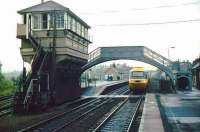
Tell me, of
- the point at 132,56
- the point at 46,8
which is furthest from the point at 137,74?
the point at 46,8

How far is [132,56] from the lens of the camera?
1443 inches

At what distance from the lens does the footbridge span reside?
36469 mm

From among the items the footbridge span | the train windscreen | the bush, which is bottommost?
the bush

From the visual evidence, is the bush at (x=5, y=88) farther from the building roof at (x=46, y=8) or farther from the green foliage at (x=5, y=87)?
the building roof at (x=46, y=8)

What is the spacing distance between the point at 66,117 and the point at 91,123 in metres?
2.85

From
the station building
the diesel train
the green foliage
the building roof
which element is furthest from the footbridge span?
the building roof

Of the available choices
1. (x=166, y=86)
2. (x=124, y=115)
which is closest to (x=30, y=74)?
(x=124, y=115)

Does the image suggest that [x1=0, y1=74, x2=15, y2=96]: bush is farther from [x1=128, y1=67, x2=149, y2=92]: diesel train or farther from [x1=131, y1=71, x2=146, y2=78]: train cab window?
[x1=131, y1=71, x2=146, y2=78]: train cab window

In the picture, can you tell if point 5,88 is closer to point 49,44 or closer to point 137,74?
point 49,44

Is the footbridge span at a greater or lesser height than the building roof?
lesser

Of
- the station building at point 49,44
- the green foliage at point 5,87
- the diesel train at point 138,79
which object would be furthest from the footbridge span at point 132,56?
the green foliage at point 5,87

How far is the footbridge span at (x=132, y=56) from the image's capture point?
36.5 meters

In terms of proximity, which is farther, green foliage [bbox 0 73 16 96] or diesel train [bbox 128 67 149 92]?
diesel train [bbox 128 67 149 92]

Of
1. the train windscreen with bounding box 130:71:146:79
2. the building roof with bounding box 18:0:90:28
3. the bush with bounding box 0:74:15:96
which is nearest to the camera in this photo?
the building roof with bounding box 18:0:90:28
